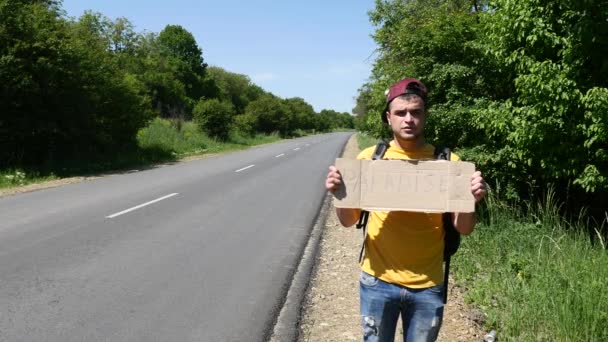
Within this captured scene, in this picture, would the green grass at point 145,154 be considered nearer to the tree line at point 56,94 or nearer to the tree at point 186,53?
the tree line at point 56,94

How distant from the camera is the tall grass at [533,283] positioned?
11.9ft

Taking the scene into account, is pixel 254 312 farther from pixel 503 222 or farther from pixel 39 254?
pixel 503 222

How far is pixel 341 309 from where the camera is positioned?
4.80 metres

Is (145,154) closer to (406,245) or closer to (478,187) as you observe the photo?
(406,245)

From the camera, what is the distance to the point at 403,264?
231 centimetres

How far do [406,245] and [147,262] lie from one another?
4695 millimetres

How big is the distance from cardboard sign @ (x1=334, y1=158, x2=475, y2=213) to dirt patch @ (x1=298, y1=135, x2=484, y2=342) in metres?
2.16

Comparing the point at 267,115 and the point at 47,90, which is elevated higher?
the point at 47,90

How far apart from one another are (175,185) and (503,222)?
360 inches

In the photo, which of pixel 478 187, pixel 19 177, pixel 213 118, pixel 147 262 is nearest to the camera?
pixel 478 187

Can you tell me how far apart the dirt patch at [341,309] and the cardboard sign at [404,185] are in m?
2.16

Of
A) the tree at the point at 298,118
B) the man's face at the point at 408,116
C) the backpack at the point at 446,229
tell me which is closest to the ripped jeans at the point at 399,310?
the backpack at the point at 446,229

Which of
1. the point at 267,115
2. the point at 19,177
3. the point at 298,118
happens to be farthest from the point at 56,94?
the point at 298,118

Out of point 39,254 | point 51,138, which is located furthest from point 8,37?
point 39,254
